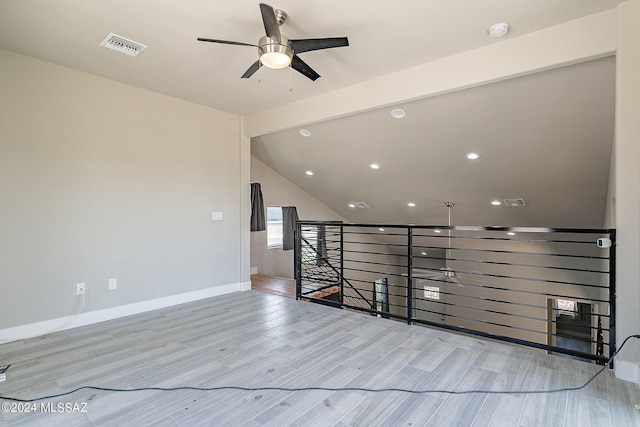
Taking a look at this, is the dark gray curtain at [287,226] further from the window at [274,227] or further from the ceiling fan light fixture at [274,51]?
the ceiling fan light fixture at [274,51]

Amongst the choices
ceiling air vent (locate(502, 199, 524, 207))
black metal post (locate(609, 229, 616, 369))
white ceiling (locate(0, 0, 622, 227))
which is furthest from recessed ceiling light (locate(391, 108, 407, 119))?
ceiling air vent (locate(502, 199, 524, 207))

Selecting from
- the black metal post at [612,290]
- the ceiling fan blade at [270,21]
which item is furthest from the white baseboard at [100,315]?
the black metal post at [612,290]

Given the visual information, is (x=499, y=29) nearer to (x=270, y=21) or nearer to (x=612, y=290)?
(x=270, y=21)

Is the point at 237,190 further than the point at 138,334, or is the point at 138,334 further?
the point at 237,190

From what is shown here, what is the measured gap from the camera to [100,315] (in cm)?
372

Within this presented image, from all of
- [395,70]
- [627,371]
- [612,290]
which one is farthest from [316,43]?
[627,371]

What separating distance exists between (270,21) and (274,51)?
0.26 metres

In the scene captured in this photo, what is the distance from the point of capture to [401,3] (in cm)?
239

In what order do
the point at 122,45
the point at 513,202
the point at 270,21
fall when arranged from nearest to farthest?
the point at 270,21
the point at 122,45
the point at 513,202

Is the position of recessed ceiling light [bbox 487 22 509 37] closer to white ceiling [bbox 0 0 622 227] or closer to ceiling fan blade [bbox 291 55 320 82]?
white ceiling [bbox 0 0 622 227]

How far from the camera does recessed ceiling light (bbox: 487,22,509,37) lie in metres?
2.66

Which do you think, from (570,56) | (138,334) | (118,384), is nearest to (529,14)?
(570,56)

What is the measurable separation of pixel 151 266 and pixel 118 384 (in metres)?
2.02

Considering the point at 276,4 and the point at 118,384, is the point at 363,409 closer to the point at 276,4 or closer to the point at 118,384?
the point at 118,384
